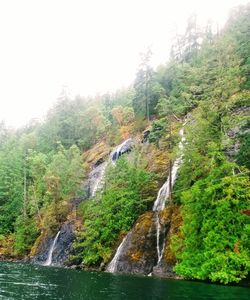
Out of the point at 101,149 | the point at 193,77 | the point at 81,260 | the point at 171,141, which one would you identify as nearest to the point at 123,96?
the point at 101,149

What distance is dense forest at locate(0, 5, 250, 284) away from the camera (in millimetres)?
36531

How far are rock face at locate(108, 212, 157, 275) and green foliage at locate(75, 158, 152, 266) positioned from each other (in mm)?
2401

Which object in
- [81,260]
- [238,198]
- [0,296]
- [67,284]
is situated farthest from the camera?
[81,260]

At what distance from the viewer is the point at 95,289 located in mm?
29906

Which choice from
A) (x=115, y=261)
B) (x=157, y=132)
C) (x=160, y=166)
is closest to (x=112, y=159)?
(x=157, y=132)

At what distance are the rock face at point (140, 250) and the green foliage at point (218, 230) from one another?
544 centimetres

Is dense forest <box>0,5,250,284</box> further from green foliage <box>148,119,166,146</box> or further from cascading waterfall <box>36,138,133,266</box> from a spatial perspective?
cascading waterfall <box>36,138,133,266</box>

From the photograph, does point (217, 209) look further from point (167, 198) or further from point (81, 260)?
point (81, 260)

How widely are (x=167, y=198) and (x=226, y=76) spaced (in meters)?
15.5

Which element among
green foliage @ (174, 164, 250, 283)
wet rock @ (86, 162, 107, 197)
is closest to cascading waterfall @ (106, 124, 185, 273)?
green foliage @ (174, 164, 250, 283)

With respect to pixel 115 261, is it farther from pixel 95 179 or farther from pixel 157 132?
pixel 95 179

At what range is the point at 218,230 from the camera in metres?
35.9

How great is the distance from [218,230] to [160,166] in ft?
69.7

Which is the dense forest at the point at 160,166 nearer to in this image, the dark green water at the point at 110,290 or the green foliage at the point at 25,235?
the green foliage at the point at 25,235
